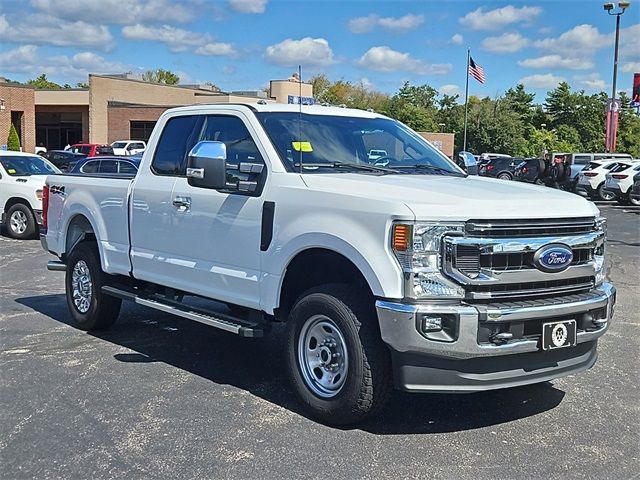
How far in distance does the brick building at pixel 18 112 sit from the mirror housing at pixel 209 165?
130ft

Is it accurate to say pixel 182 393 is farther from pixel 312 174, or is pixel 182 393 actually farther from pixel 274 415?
pixel 312 174

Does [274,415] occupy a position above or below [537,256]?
below

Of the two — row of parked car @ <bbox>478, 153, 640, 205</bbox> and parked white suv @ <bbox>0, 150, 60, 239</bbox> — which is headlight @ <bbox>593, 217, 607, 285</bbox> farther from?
row of parked car @ <bbox>478, 153, 640, 205</bbox>

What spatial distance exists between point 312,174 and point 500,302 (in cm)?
162

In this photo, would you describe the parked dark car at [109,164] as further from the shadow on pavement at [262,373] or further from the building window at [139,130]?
the building window at [139,130]

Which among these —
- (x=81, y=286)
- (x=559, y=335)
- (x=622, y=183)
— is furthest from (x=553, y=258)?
(x=622, y=183)

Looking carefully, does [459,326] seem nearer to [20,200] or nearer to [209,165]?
[209,165]

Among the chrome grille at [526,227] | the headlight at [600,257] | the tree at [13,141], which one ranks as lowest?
the headlight at [600,257]

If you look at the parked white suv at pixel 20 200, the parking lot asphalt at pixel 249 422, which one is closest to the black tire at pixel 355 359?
the parking lot asphalt at pixel 249 422

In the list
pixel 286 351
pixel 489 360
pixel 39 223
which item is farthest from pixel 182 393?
pixel 39 223

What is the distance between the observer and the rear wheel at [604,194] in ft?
89.3

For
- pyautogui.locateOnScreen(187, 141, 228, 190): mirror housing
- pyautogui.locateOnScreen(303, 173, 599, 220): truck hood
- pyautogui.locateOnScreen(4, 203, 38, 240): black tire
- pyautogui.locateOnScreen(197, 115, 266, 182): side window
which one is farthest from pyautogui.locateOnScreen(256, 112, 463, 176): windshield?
pyautogui.locateOnScreen(4, 203, 38, 240): black tire

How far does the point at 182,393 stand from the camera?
5.43 metres

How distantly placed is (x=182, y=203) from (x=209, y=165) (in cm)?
83
